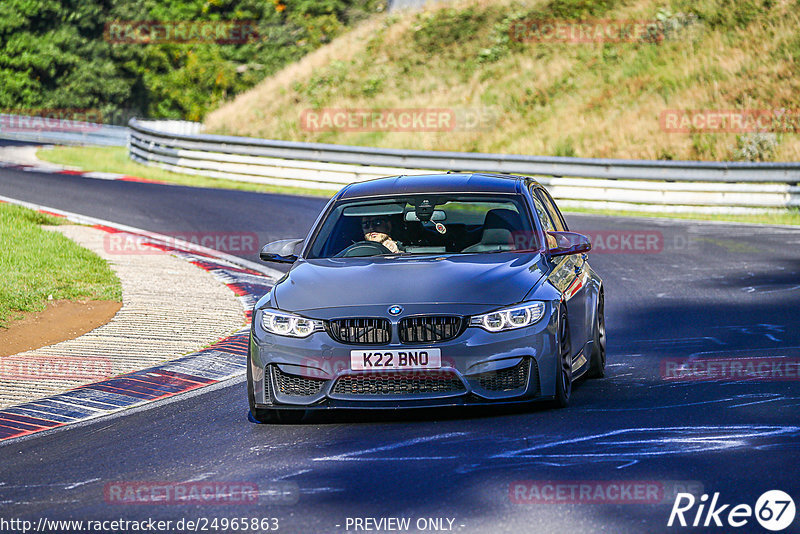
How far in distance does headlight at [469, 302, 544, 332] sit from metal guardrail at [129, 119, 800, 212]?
16750 millimetres

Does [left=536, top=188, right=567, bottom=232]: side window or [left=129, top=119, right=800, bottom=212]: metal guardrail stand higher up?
[left=536, top=188, right=567, bottom=232]: side window

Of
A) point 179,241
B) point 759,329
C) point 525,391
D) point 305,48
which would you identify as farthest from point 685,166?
point 305,48

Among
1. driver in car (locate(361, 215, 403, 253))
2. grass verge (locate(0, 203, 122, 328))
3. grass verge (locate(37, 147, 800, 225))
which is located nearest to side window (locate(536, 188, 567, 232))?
driver in car (locate(361, 215, 403, 253))

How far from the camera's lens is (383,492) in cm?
571

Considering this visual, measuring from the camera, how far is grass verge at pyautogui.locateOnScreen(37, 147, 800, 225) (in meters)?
22.7

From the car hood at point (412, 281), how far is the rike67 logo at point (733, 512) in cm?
225

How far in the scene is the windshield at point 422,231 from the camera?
8.52 meters

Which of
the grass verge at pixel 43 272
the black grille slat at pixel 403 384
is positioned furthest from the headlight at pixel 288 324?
the grass verge at pixel 43 272

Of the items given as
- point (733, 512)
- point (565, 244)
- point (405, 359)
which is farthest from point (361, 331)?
point (733, 512)

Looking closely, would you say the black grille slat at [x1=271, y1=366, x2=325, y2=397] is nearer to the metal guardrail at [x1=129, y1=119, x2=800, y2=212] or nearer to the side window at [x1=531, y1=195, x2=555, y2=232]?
the side window at [x1=531, y1=195, x2=555, y2=232]

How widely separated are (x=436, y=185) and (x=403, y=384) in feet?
7.29

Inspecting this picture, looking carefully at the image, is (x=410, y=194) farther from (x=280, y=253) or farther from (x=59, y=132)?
(x=59, y=132)

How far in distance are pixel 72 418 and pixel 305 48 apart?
5758cm

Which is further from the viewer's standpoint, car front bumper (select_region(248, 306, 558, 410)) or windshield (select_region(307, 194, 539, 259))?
windshield (select_region(307, 194, 539, 259))
